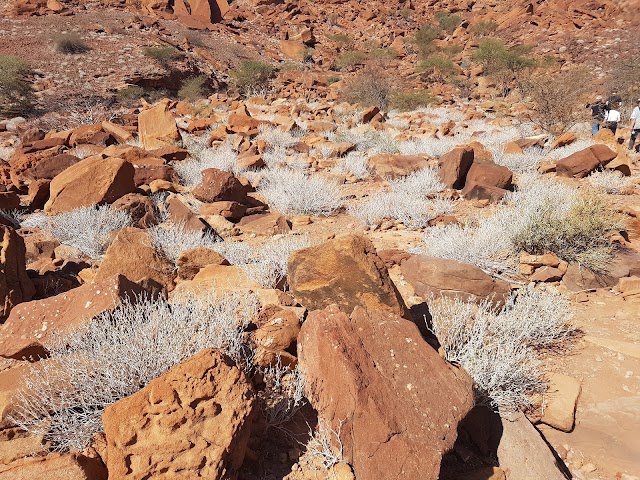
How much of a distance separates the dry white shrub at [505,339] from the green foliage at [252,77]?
2282 cm

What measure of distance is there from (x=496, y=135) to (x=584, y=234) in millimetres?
7393

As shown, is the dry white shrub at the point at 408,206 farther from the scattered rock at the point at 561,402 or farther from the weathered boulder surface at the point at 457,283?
the scattered rock at the point at 561,402

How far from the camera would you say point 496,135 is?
33.8ft

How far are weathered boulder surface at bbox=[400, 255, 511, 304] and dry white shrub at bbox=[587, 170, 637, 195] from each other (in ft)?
13.6

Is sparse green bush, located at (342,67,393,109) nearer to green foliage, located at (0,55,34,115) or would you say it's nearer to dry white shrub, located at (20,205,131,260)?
dry white shrub, located at (20,205,131,260)

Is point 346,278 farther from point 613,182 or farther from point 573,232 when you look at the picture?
point 613,182

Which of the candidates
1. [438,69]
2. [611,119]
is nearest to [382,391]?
[611,119]

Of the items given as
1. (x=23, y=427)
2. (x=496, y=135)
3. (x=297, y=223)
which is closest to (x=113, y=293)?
(x=23, y=427)

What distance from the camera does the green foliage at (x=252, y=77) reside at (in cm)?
2350

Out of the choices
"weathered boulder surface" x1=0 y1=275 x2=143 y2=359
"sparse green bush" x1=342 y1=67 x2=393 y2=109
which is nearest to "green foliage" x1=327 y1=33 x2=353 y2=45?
"sparse green bush" x1=342 y1=67 x2=393 y2=109

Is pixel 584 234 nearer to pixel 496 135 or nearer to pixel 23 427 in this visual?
pixel 23 427

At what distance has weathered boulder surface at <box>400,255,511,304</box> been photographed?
3.02m

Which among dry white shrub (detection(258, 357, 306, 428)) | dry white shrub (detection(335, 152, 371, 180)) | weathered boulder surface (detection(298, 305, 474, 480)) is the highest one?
weathered boulder surface (detection(298, 305, 474, 480))

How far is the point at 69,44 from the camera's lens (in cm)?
2427
